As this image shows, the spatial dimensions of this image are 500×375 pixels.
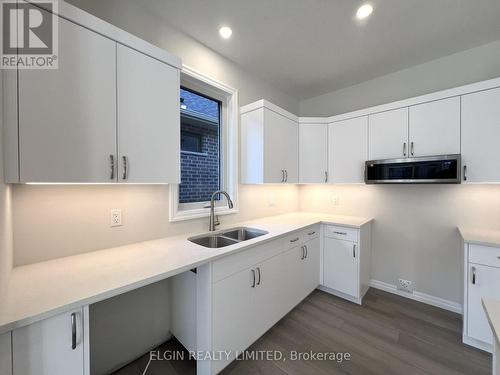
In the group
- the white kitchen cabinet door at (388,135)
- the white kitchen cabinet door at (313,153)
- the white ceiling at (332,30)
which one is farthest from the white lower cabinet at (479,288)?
the white ceiling at (332,30)

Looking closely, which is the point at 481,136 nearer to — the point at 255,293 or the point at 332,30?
the point at 332,30

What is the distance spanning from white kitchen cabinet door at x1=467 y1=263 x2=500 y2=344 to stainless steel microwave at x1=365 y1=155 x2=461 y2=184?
756mm

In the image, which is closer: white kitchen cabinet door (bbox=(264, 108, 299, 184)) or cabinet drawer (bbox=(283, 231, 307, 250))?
cabinet drawer (bbox=(283, 231, 307, 250))

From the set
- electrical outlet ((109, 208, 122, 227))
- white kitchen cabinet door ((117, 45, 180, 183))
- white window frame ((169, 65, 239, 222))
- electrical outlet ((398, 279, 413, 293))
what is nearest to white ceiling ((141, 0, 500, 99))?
white window frame ((169, 65, 239, 222))

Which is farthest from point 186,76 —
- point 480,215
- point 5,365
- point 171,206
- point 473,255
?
point 480,215

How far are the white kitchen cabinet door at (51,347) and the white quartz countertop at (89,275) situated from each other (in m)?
0.06

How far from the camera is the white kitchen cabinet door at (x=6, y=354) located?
0.69 metres

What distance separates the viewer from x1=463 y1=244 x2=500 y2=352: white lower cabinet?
1624 millimetres

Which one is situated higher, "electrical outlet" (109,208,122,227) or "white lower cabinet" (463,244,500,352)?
"electrical outlet" (109,208,122,227)

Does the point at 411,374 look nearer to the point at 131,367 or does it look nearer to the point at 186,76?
the point at 131,367

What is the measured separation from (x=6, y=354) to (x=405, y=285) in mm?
3272

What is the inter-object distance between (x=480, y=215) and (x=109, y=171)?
3233 mm

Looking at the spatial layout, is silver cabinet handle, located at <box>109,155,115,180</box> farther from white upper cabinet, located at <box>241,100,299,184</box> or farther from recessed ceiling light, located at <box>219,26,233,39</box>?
recessed ceiling light, located at <box>219,26,233,39</box>

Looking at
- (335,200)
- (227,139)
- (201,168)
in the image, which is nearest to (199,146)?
(201,168)
